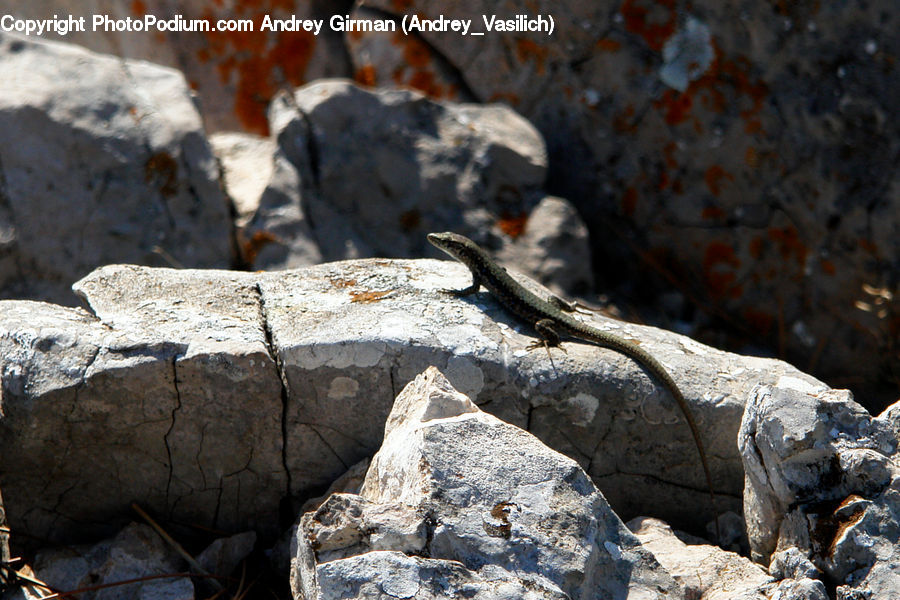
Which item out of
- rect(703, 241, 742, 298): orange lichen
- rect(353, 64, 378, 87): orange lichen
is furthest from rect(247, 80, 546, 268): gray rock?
rect(703, 241, 742, 298): orange lichen

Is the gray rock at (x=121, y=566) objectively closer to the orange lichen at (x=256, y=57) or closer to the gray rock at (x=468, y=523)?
the gray rock at (x=468, y=523)

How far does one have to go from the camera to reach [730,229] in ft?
18.8

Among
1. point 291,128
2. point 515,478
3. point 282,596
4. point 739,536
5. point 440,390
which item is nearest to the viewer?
point 515,478

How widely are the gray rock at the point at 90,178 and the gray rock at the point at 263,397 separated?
189 centimetres

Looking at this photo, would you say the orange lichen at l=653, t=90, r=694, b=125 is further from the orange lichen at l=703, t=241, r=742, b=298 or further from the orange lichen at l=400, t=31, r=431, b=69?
the orange lichen at l=400, t=31, r=431, b=69

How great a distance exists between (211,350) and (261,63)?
186 inches

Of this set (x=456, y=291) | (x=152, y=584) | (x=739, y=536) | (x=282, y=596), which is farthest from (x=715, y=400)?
(x=152, y=584)

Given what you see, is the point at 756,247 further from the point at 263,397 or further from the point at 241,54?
the point at 241,54

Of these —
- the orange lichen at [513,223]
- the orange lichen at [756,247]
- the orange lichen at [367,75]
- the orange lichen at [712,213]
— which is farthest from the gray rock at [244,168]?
the orange lichen at [756,247]

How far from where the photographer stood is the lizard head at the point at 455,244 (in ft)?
14.7

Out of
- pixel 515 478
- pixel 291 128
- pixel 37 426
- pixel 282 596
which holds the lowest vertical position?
pixel 282 596

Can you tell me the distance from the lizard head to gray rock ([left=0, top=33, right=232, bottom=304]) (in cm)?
166

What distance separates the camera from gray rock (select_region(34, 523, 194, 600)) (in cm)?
298

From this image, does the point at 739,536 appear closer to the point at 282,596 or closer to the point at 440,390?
the point at 440,390
